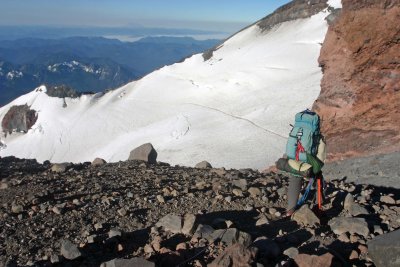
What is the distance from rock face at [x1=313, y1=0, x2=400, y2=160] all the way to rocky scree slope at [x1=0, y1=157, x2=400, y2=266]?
413 centimetres

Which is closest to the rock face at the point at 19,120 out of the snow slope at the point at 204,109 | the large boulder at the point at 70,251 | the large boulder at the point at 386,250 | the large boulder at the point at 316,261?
the snow slope at the point at 204,109

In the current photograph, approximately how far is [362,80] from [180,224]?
9335 millimetres

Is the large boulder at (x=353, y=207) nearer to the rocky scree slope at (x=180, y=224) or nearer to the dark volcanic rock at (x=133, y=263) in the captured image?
the rocky scree slope at (x=180, y=224)

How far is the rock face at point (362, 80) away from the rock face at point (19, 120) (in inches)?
1172

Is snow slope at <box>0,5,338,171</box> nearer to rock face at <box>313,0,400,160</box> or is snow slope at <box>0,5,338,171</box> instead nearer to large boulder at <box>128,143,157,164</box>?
large boulder at <box>128,143,157,164</box>

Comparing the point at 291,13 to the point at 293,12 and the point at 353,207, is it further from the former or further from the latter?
the point at 353,207

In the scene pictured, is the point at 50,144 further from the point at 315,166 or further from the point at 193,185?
the point at 315,166

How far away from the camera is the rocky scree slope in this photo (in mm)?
5727

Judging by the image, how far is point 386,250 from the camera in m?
5.24

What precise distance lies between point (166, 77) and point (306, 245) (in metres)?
35.2

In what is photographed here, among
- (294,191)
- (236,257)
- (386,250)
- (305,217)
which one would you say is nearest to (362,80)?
(294,191)

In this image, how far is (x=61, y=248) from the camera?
5.87 meters

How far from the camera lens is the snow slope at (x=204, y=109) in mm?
26469

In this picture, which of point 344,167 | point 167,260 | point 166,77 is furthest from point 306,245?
point 166,77
